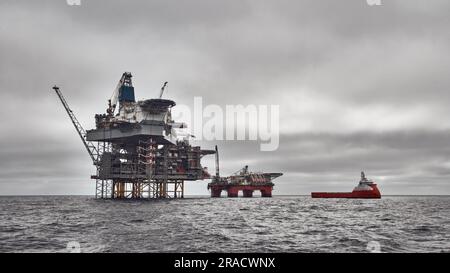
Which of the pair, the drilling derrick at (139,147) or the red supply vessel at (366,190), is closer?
the drilling derrick at (139,147)

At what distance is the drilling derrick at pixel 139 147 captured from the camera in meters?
94.7

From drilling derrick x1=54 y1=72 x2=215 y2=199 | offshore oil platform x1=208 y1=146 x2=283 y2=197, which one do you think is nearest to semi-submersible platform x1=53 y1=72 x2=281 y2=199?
drilling derrick x1=54 y1=72 x2=215 y2=199

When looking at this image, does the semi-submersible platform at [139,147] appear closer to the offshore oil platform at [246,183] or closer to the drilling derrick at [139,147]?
the drilling derrick at [139,147]

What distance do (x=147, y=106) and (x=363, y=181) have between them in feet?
287

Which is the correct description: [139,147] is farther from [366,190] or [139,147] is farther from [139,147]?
[366,190]

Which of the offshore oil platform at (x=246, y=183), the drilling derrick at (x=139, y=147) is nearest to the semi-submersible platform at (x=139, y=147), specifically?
the drilling derrick at (x=139, y=147)

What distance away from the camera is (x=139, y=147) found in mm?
99000

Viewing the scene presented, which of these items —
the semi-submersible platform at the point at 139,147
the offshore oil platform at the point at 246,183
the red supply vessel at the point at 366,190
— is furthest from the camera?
the offshore oil platform at the point at 246,183

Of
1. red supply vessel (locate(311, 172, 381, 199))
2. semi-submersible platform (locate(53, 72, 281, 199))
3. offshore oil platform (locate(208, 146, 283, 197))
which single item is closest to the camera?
semi-submersible platform (locate(53, 72, 281, 199))

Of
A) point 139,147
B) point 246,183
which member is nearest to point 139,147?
point 139,147

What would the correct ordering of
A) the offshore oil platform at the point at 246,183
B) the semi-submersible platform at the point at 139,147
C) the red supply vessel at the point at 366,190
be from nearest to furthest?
the semi-submersible platform at the point at 139,147, the red supply vessel at the point at 366,190, the offshore oil platform at the point at 246,183

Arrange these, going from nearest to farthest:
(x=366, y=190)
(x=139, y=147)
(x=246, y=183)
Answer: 1. (x=139, y=147)
2. (x=366, y=190)
3. (x=246, y=183)

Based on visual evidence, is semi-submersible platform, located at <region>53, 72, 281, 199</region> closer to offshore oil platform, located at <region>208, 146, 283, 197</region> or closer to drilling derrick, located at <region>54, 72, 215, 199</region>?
drilling derrick, located at <region>54, 72, 215, 199</region>

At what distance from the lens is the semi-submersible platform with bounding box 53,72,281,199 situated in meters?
94.7
